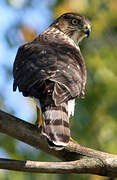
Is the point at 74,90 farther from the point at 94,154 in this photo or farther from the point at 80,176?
the point at 80,176

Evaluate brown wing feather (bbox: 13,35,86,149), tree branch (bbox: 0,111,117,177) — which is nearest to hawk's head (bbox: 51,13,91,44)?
brown wing feather (bbox: 13,35,86,149)

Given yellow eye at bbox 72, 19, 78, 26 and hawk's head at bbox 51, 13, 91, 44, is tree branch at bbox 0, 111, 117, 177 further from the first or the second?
yellow eye at bbox 72, 19, 78, 26

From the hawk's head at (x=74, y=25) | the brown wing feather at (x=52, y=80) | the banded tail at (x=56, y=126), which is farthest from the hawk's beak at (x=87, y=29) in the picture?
the banded tail at (x=56, y=126)

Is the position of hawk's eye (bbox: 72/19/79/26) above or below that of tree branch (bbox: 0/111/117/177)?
below

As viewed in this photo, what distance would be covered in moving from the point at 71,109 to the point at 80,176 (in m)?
2.08

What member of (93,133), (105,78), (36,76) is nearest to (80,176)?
(93,133)

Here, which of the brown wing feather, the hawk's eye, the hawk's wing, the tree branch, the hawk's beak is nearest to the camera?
the tree branch

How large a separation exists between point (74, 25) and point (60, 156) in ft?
9.93

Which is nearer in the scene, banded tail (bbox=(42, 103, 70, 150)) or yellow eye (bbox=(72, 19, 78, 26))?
banded tail (bbox=(42, 103, 70, 150))

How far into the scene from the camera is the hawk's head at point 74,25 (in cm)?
706

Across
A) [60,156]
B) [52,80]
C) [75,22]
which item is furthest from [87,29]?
[60,156]

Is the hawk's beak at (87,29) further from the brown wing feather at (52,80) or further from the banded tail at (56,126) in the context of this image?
the banded tail at (56,126)

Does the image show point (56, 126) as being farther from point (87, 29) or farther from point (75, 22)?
point (75, 22)

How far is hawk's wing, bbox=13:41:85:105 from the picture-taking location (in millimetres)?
4907
